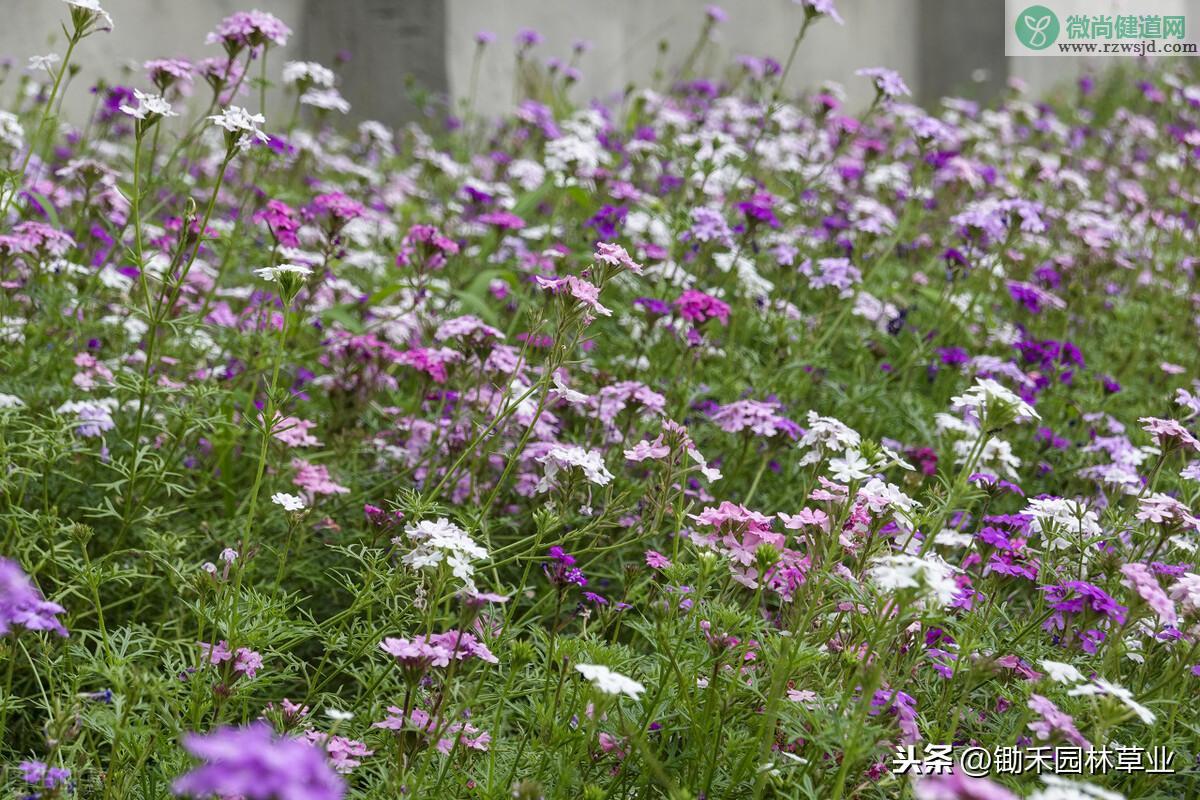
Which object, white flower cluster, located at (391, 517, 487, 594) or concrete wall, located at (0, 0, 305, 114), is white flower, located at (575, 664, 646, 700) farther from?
concrete wall, located at (0, 0, 305, 114)

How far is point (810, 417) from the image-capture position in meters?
2.86

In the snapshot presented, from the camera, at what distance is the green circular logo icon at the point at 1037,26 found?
8953mm

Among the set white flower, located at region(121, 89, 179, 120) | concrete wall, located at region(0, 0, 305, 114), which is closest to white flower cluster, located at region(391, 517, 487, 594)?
white flower, located at region(121, 89, 179, 120)

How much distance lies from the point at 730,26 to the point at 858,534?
28.5ft

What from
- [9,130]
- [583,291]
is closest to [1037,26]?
[9,130]

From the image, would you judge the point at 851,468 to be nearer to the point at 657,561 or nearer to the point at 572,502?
the point at 657,561

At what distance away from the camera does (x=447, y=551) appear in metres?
2.10

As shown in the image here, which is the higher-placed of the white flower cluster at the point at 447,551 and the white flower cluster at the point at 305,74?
the white flower cluster at the point at 305,74

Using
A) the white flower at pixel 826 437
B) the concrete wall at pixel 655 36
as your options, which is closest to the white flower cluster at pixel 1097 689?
the white flower at pixel 826 437

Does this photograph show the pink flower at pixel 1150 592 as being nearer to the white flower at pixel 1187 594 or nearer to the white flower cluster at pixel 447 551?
the white flower at pixel 1187 594

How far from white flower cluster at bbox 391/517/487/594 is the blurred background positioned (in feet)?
16.7

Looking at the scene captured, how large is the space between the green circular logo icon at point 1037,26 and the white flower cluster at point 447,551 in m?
8.16

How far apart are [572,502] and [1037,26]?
7878 mm

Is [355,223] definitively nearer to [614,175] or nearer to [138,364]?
[614,175]
